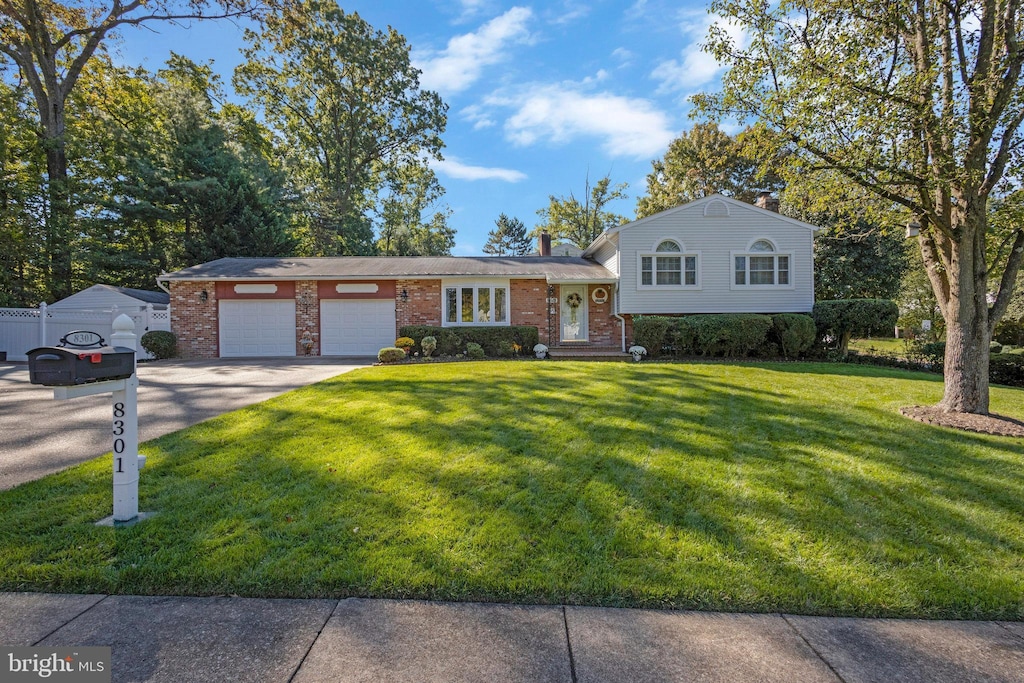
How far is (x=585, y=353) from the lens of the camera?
13.8 meters

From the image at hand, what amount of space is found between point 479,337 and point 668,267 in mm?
6787

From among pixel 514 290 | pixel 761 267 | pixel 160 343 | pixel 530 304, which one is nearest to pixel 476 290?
pixel 514 290

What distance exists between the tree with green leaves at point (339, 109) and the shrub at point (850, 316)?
23.0 meters

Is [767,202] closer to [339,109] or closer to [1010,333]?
[1010,333]

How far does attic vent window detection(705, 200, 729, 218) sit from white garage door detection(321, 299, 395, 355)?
1112cm

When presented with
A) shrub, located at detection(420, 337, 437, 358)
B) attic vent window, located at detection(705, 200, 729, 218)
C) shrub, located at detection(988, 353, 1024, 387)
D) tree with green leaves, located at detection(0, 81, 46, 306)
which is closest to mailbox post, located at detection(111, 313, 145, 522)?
shrub, located at detection(420, 337, 437, 358)

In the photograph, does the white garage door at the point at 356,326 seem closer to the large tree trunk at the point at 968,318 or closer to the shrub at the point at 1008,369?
the large tree trunk at the point at 968,318

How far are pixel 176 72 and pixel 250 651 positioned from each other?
107ft

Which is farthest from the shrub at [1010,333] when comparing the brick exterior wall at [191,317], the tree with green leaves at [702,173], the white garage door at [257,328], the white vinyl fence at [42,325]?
the white vinyl fence at [42,325]

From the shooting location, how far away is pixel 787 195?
7395mm

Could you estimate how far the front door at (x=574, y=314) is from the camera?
51.9 feet

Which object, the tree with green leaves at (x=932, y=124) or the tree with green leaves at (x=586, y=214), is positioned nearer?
the tree with green leaves at (x=932, y=124)

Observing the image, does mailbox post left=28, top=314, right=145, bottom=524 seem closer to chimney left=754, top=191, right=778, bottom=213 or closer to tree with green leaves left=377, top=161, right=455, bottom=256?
chimney left=754, top=191, right=778, bottom=213

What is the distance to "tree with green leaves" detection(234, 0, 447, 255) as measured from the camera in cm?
2534
